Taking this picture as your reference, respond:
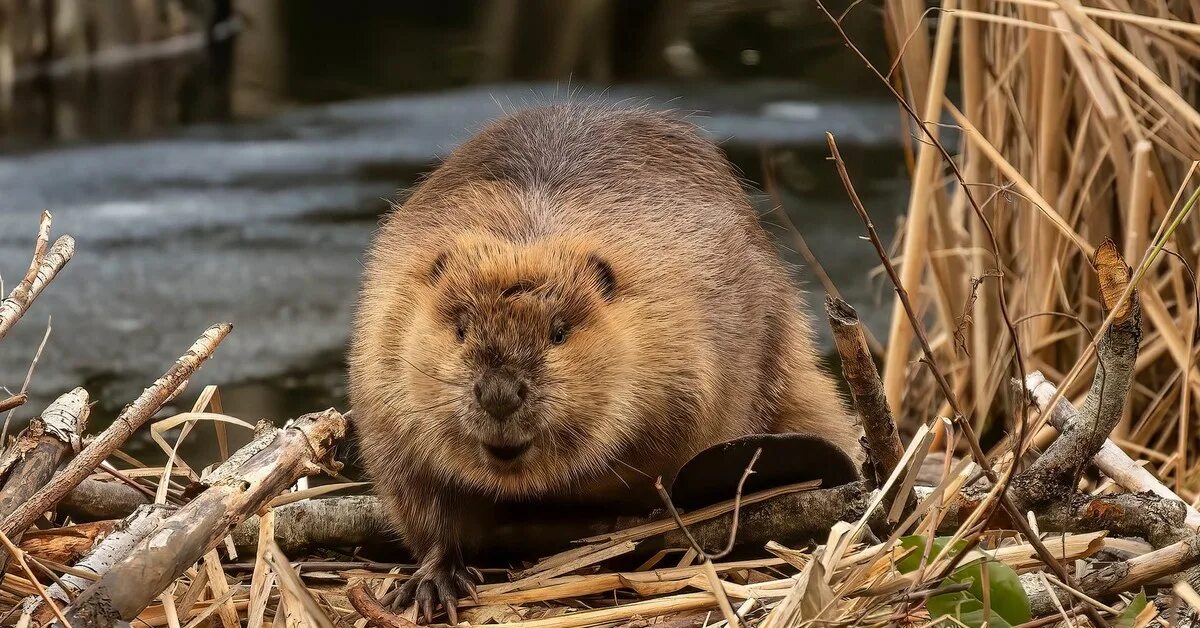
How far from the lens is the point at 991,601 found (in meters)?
1.87

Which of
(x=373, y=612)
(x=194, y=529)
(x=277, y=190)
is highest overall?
(x=194, y=529)

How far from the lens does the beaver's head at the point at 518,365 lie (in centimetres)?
215

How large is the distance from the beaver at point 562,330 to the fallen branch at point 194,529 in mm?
255

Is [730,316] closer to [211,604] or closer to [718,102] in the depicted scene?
[211,604]

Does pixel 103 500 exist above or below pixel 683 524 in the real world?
below

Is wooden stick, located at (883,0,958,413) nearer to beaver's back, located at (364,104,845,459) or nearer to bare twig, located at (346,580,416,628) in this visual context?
beaver's back, located at (364,104,845,459)

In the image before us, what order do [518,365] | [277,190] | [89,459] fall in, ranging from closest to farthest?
[89,459] → [518,365] → [277,190]

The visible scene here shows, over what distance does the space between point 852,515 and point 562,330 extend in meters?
0.62

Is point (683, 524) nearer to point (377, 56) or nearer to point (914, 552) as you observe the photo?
point (914, 552)

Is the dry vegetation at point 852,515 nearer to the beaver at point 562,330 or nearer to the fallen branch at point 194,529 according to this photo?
the fallen branch at point 194,529

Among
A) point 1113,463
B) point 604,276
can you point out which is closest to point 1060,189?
point 1113,463

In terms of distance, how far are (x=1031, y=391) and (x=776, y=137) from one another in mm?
6138

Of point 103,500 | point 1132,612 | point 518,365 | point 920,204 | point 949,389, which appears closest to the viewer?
point 949,389

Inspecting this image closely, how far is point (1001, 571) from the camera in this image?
1854 mm
